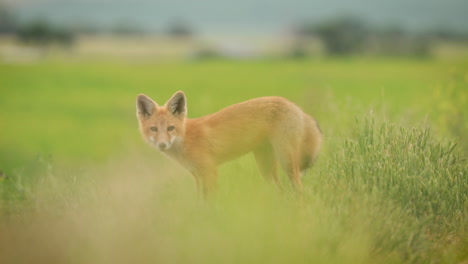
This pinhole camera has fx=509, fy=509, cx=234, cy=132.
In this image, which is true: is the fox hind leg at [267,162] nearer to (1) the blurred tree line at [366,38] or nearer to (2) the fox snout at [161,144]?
(2) the fox snout at [161,144]

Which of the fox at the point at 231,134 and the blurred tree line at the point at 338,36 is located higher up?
the fox at the point at 231,134

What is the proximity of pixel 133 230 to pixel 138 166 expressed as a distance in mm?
2524

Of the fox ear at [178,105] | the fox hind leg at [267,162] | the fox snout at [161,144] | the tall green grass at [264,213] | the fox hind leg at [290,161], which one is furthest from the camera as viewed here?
the fox hind leg at [267,162]

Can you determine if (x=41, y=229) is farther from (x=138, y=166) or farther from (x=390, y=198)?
(x=390, y=198)

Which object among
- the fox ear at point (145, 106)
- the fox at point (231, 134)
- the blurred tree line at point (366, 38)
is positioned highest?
the fox ear at point (145, 106)

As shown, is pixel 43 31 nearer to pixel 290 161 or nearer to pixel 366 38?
pixel 366 38

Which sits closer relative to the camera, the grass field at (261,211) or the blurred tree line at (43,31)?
the grass field at (261,211)

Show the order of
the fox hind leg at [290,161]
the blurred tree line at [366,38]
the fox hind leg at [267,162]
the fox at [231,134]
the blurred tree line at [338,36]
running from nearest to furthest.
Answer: the fox at [231,134], the fox hind leg at [290,161], the fox hind leg at [267,162], the blurred tree line at [366,38], the blurred tree line at [338,36]

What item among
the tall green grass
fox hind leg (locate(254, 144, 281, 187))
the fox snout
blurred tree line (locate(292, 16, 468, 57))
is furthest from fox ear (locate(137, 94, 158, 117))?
blurred tree line (locate(292, 16, 468, 57))

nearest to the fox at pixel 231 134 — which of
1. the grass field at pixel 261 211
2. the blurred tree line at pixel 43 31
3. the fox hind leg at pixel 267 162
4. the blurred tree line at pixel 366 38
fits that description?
the fox hind leg at pixel 267 162

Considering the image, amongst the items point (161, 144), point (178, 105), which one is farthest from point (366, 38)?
point (161, 144)

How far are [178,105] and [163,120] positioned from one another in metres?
0.26

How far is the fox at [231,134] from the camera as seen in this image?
235 inches

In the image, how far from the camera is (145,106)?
5941mm
